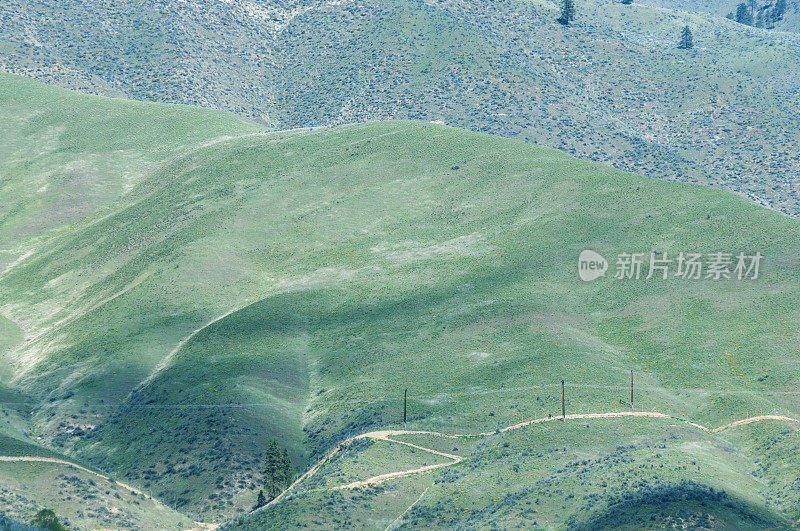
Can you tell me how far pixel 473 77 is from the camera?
17000cm

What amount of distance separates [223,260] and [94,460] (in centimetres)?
3635

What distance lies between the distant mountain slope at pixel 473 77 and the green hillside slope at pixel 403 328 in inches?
1392

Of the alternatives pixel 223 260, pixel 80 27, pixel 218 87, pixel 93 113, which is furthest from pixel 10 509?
pixel 80 27

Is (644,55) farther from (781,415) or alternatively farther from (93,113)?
(781,415)

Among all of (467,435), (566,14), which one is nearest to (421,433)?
(467,435)

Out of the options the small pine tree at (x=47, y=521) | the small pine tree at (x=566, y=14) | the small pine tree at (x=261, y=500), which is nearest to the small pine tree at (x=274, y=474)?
the small pine tree at (x=261, y=500)

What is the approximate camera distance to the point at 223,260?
10581 cm

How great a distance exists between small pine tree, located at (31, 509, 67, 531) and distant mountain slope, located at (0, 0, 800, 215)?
378 ft

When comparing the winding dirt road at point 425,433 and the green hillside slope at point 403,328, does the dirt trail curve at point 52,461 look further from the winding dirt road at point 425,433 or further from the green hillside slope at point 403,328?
the green hillside slope at point 403,328

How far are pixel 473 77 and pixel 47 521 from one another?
132 m

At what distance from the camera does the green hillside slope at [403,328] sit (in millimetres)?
62219

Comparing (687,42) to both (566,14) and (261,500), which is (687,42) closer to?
(566,14)

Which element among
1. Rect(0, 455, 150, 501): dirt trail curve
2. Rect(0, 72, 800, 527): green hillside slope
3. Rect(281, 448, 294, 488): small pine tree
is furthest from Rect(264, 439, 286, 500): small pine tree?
Rect(0, 455, 150, 501): dirt trail curve

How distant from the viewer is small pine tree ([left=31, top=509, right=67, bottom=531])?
52.9 metres
